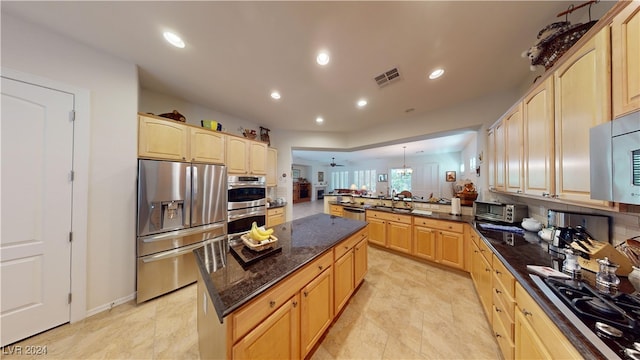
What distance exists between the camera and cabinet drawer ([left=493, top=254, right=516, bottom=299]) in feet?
4.08

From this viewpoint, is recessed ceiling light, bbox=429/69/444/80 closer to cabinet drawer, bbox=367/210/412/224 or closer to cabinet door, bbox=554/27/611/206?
cabinet door, bbox=554/27/611/206

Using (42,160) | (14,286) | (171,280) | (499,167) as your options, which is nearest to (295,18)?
(42,160)

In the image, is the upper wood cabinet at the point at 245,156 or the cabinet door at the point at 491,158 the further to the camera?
the upper wood cabinet at the point at 245,156

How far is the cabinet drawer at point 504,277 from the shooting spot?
1245 mm

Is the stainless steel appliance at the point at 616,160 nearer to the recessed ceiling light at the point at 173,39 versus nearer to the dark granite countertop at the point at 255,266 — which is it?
the dark granite countertop at the point at 255,266

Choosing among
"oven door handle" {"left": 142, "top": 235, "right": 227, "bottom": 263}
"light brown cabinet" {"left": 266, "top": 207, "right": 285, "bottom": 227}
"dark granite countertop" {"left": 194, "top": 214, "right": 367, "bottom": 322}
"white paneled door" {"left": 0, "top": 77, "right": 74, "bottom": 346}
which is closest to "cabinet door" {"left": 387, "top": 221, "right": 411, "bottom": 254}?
"dark granite countertop" {"left": 194, "top": 214, "right": 367, "bottom": 322}

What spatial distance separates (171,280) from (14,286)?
110cm

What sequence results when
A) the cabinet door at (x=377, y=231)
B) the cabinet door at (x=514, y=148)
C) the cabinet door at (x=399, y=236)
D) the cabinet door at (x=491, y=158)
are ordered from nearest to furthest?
1. the cabinet door at (x=514, y=148)
2. the cabinet door at (x=491, y=158)
3. the cabinet door at (x=399, y=236)
4. the cabinet door at (x=377, y=231)

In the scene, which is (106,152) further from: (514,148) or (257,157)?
(514,148)

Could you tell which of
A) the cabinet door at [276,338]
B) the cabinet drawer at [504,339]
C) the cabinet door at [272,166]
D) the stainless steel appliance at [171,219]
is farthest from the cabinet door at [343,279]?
the cabinet door at [272,166]

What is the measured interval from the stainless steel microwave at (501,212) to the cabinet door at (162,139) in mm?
4336

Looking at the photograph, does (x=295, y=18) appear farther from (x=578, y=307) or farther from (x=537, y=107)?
(x=578, y=307)

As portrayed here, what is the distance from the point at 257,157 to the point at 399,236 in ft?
10.0

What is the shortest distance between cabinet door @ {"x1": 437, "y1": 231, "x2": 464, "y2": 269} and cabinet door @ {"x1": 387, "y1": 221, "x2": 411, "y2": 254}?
1.55 feet
